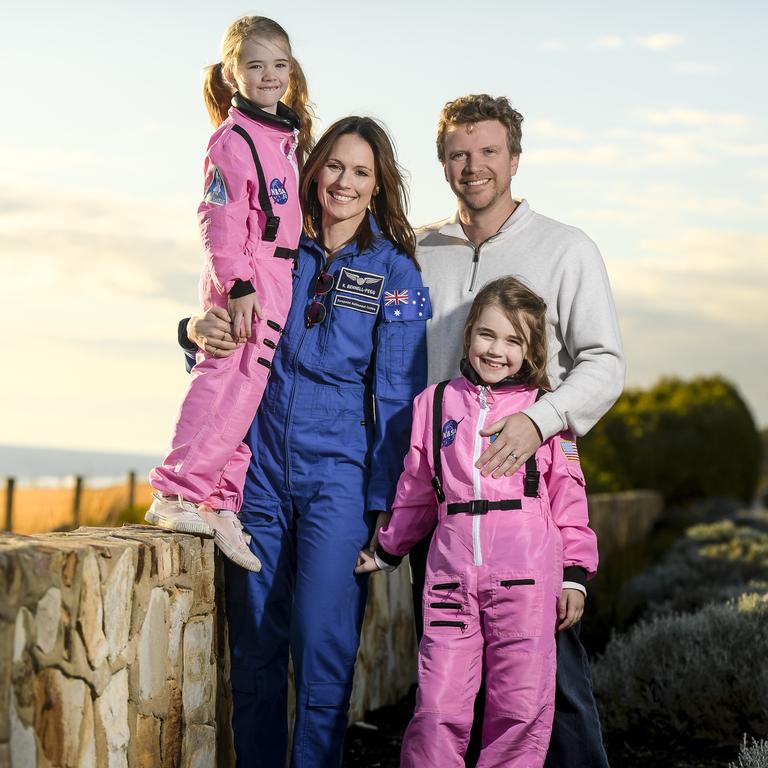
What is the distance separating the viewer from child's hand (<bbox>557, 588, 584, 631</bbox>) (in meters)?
3.65

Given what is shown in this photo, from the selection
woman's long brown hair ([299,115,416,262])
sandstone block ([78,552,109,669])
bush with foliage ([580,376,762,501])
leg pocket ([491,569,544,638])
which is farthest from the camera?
bush with foliage ([580,376,762,501])

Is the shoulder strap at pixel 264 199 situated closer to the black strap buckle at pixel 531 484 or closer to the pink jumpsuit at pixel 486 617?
the pink jumpsuit at pixel 486 617

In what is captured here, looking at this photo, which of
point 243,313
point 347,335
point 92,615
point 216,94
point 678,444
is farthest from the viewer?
point 678,444

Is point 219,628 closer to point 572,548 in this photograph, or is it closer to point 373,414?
point 373,414

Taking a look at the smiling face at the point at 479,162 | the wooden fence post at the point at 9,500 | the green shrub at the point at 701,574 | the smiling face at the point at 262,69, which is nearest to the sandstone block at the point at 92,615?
the smiling face at the point at 262,69

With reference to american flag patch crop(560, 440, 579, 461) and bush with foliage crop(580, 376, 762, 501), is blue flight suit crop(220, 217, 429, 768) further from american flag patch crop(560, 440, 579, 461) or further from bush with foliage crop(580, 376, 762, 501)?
bush with foliage crop(580, 376, 762, 501)

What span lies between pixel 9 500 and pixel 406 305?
1207cm

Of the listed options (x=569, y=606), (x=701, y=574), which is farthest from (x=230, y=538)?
(x=701, y=574)

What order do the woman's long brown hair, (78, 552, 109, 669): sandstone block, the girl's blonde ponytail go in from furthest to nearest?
the girl's blonde ponytail, the woman's long brown hair, (78, 552, 109, 669): sandstone block

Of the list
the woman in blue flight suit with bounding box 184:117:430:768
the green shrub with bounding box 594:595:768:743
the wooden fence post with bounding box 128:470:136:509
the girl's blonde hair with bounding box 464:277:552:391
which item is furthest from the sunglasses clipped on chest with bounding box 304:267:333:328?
the wooden fence post with bounding box 128:470:136:509

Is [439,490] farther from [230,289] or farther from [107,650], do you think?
[107,650]

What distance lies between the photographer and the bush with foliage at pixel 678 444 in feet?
54.5

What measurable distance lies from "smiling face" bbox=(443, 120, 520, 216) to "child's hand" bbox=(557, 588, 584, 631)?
55.6 inches

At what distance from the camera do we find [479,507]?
11.6 feet
